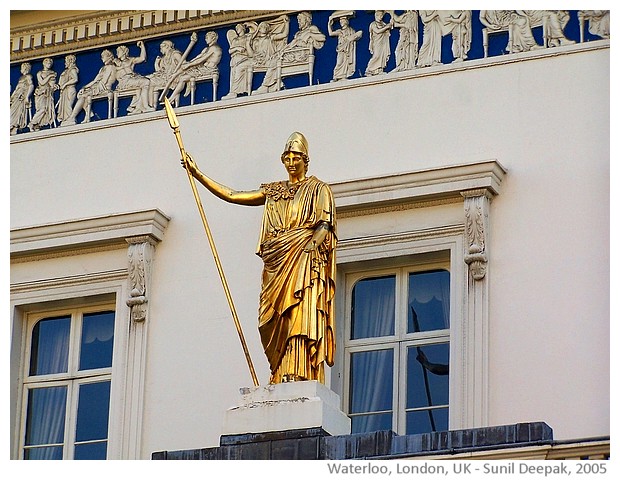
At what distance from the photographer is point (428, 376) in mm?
14211

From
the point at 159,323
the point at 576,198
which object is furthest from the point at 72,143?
the point at 576,198

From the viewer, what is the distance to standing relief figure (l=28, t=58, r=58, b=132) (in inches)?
639

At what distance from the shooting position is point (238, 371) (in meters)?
14.6

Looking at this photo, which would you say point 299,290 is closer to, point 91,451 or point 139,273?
point 139,273

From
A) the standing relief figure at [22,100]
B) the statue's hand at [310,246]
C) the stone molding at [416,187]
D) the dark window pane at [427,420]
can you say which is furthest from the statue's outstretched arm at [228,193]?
the standing relief figure at [22,100]

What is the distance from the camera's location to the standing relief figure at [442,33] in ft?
49.0

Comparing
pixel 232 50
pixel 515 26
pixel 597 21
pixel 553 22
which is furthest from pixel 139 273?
pixel 597 21

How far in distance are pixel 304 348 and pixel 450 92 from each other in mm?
2679

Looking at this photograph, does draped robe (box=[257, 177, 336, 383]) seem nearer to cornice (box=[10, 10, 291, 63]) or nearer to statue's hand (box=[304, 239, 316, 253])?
statue's hand (box=[304, 239, 316, 253])

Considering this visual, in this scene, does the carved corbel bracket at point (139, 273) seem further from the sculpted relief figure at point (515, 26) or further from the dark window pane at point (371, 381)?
the sculpted relief figure at point (515, 26)

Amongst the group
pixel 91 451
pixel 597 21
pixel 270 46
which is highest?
pixel 270 46

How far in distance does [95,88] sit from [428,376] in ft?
11.7

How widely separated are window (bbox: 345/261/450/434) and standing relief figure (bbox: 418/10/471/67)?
144 centimetres

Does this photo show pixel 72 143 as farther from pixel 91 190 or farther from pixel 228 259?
pixel 228 259
